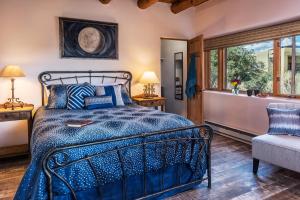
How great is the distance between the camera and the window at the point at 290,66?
3.57m

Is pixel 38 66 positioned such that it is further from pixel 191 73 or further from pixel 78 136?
pixel 191 73

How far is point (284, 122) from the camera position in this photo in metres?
2.93

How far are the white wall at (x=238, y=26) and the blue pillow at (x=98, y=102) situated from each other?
91.4 inches

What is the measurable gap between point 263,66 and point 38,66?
3.81 m

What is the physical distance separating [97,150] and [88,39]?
2766mm

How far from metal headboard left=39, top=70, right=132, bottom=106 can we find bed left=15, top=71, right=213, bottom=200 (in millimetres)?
1480

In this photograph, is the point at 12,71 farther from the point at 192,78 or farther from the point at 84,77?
the point at 192,78

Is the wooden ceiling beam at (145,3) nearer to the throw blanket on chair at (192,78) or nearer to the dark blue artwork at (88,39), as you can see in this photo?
the dark blue artwork at (88,39)

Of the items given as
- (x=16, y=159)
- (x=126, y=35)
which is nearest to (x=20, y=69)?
(x=16, y=159)

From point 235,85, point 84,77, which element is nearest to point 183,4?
point 235,85

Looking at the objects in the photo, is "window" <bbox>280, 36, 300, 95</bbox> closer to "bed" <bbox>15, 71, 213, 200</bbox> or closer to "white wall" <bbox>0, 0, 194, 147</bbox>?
"bed" <bbox>15, 71, 213, 200</bbox>

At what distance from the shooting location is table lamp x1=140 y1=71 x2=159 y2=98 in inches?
180

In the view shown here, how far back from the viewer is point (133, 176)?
2.27m

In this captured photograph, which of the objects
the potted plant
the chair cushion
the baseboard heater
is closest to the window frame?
the potted plant
